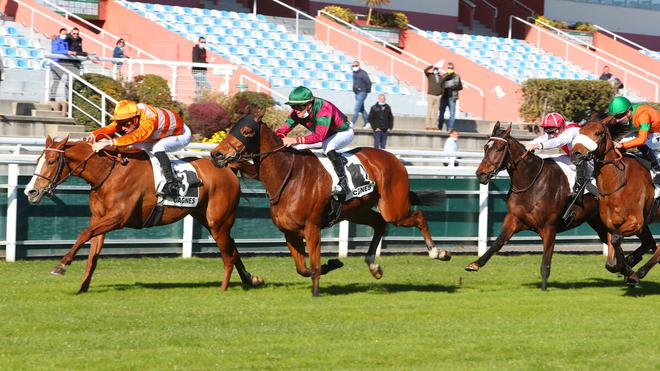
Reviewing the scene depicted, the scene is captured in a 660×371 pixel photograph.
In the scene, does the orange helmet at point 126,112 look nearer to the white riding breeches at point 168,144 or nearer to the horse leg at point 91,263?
the white riding breeches at point 168,144

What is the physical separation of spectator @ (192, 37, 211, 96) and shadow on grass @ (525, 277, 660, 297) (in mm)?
10024

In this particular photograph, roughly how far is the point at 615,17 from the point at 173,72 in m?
21.7

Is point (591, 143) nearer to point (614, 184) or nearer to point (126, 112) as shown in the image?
point (614, 184)

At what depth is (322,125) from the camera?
11258 millimetres

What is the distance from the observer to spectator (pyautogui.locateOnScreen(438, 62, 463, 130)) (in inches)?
922

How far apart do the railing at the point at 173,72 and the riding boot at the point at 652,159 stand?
1059 centimetres

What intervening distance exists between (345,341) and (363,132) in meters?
13.4

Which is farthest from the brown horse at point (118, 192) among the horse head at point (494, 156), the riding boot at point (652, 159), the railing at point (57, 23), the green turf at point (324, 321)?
the railing at point (57, 23)

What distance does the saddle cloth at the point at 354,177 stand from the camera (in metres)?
11.5

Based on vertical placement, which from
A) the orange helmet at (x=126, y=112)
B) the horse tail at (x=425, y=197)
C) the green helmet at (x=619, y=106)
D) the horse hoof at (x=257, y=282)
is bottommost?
the horse hoof at (x=257, y=282)

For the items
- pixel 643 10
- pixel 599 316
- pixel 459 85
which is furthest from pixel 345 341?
pixel 643 10

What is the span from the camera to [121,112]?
11430mm

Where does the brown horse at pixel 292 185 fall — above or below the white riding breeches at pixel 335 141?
below

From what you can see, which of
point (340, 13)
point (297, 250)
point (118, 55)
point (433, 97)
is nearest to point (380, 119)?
point (433, 97)
